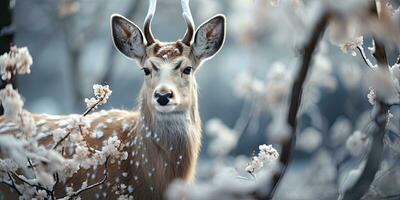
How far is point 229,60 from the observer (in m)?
16.2

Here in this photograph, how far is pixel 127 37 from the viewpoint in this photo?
18.0 ft

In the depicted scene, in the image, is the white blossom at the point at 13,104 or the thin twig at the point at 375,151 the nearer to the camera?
the thin twig at the point at 375,151

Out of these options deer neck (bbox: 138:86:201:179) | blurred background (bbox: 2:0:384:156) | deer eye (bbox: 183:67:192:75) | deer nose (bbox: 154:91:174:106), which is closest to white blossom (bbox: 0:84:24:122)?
deer nose (bbox: 154:91:174:106)

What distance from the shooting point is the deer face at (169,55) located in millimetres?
4980

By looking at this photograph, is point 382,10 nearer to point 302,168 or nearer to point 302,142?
point 302,142

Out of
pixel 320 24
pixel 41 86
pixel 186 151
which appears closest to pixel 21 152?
pixel 320 24

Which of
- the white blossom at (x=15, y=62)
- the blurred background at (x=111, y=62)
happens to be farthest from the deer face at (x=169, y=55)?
the blurred background at (x=111, y=62)

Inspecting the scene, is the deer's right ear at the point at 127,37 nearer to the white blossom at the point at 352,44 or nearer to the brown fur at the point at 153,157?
the brown fur at the point at 153,157

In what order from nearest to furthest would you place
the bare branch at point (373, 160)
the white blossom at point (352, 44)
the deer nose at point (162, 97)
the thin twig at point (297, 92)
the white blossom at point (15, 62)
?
the thin twig at point (297, 92) → the bare branch at point (373, 160) → the white blossom at point (15, 62) → the white blossom at point (352, 44) → the deer nose at point (162, 97)

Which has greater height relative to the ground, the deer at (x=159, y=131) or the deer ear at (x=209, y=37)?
the deer ear at (x=209, y=37)

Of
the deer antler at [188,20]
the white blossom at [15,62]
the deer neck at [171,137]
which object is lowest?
the deer neck at [171,137]

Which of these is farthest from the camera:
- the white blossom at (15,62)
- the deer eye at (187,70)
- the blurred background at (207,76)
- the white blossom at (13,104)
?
the blurred background at (207,76)

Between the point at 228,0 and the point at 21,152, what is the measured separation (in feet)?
30.0

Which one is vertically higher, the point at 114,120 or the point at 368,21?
the point at 114,120
